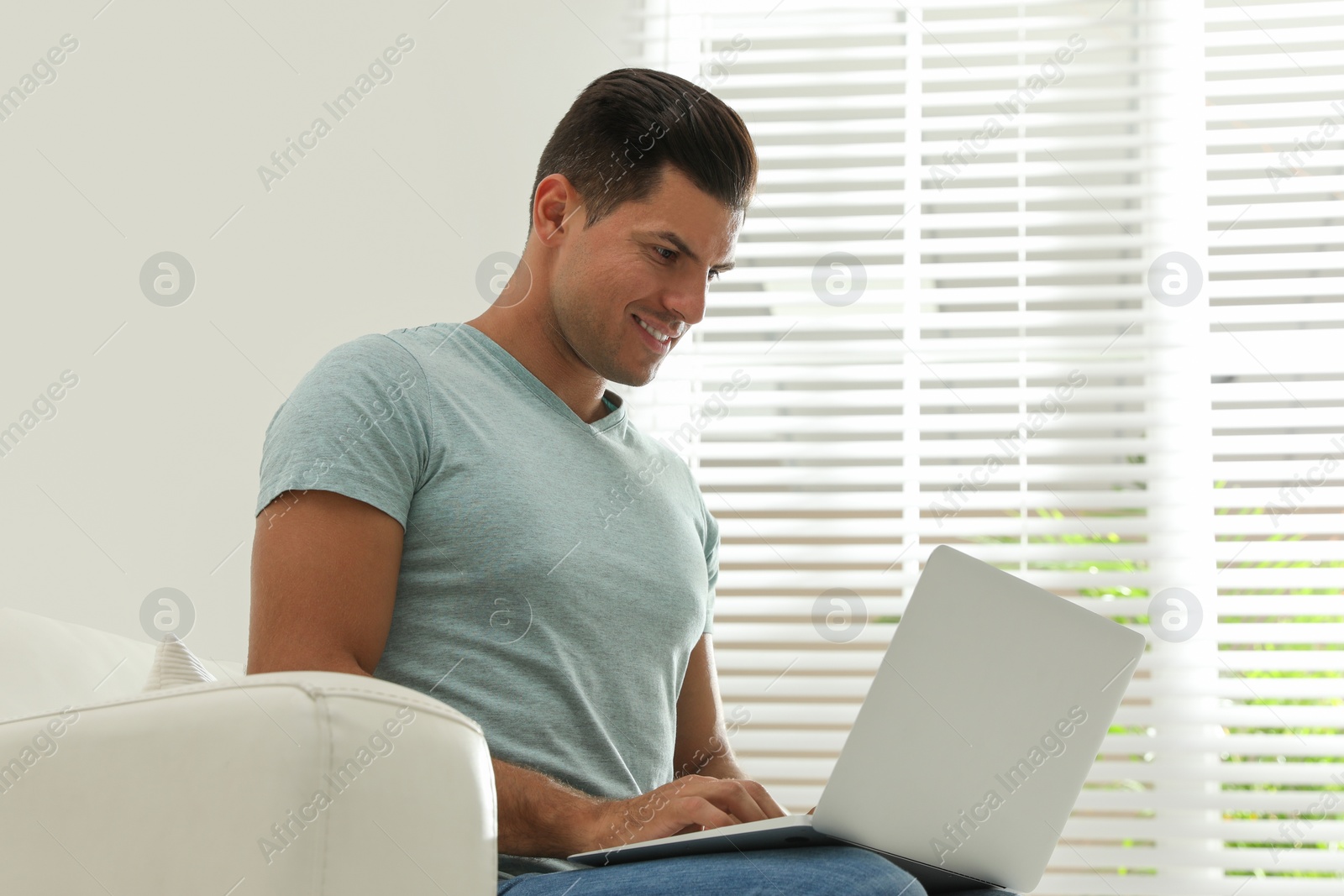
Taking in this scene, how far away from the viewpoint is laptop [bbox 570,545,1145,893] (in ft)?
2.37

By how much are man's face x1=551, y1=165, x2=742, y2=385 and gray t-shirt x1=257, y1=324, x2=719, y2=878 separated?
0.32 feet

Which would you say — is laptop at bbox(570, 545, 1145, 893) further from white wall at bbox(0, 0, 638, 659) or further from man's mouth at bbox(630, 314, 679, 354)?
white wall at bbox(0, 0, 638, 659)

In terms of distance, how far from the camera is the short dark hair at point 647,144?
120cm

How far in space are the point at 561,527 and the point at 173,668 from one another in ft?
1.19

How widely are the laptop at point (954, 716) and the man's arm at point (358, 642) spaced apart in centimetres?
4

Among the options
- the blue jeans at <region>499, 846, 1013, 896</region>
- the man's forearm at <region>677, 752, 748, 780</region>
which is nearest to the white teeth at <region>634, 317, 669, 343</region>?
the man's forearm at <region>677, 752, 748, 780</region>

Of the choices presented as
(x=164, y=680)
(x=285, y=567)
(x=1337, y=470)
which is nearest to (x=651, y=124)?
(x=285, y=567)

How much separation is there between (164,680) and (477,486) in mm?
315

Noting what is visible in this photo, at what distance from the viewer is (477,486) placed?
97 centimetres

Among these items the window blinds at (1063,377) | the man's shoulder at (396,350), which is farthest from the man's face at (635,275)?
the window blinds at (1063,377)

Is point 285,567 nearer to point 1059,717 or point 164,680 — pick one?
point 164,680

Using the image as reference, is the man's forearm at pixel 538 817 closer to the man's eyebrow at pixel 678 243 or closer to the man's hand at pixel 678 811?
→ the man's hand at pixel 678 811

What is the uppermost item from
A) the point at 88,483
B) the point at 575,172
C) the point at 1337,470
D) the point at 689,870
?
the point at 575,172

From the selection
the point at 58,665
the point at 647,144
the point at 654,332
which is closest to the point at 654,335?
the point at 654,332
